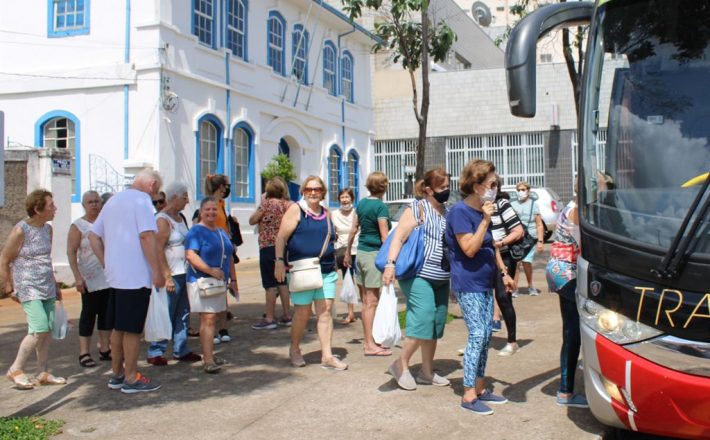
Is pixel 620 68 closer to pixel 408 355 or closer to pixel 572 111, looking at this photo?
pixel 408 355

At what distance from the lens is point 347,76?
24.6 m

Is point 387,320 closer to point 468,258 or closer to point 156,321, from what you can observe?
point 468,258

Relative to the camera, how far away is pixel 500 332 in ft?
27.2

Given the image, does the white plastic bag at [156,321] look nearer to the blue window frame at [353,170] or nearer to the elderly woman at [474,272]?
the elderly woman at [474,272]

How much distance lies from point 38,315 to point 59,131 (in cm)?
1096

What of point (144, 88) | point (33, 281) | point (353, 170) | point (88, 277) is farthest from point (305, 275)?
point (353, 170)

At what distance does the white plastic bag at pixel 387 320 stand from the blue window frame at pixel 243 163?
12.6 meters

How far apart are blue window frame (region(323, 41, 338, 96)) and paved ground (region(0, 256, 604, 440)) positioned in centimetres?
1621

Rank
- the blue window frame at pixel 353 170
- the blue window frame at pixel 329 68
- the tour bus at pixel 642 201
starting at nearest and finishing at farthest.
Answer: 1. the tour bus at pixel 642 201
2. the blue window frame at pixel 329 68
3. the blue window frame at pixel 353 170

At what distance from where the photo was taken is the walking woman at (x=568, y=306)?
17.7ft

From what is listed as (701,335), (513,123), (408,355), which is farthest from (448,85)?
(701,335)

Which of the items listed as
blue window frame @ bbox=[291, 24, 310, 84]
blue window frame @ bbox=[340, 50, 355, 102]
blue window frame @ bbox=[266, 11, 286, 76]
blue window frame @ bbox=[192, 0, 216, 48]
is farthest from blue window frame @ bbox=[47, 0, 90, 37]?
blue window frame @ bbox=[340, 50, 355, 102]

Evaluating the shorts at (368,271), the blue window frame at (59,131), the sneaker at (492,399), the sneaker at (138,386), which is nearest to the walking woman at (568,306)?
the sneaker at (492,399)

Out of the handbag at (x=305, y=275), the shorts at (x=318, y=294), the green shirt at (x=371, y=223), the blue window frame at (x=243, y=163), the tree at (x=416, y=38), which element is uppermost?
the tree at (x=416, y=38)
